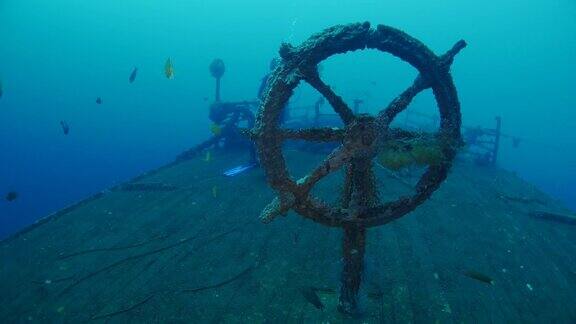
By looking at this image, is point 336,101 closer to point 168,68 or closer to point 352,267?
point 352,267

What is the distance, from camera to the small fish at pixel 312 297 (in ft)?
15.6

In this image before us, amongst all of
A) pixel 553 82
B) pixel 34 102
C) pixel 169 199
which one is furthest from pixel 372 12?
pixel 169 199

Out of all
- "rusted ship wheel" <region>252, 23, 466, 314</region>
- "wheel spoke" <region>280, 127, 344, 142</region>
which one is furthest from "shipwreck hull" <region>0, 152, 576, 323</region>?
"wheel spoke" <region>280, 127, 344, 142</region>

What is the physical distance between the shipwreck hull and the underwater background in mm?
14881

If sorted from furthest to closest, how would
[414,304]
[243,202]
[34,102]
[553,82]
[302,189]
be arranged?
[553,82] → [34,102] → [243,202] → [414,304] → [302,189]

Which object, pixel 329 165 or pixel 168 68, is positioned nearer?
pixel 329 165

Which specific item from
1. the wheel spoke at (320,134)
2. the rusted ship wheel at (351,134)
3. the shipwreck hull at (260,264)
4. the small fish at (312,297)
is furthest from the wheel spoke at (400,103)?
the small fish at (312,297)

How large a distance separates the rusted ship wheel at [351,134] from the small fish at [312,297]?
1102 millimetres

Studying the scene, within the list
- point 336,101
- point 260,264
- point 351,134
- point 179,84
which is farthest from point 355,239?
point 179,84

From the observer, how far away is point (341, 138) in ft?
11.7

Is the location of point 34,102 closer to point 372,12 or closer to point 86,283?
point 86,283

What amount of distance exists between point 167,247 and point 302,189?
420 cm

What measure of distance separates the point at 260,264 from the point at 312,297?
4.05 ft

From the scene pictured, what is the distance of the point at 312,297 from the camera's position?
193 inches
